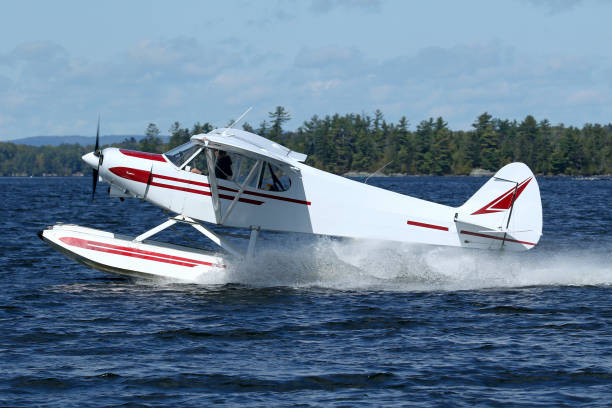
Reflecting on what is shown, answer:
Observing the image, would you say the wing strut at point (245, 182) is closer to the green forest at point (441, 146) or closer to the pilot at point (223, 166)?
the pilot at point (223, 166)

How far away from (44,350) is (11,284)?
16.2ft

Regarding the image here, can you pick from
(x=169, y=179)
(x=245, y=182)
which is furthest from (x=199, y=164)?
(x=245, y=182)

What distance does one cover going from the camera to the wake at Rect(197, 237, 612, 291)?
1394 cm

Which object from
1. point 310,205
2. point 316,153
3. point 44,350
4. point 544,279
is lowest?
point 44,350

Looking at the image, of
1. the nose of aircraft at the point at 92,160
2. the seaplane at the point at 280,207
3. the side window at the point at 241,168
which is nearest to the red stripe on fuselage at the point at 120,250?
the seaplane at the point at 280,207

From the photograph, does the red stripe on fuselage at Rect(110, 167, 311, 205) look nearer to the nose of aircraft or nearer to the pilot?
the pilot

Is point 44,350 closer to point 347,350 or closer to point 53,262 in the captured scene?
point 347,350

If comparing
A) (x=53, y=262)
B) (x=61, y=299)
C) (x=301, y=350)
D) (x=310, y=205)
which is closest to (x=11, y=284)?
(x=61, y=299)

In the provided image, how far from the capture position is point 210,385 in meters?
8.05

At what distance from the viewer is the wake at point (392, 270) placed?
13.9 meters

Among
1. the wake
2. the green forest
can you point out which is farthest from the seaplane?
the green forest

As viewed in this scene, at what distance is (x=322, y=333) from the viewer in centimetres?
1017

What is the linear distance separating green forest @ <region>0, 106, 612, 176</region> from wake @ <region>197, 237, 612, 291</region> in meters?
157

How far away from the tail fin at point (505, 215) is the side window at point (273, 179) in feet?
10.3
